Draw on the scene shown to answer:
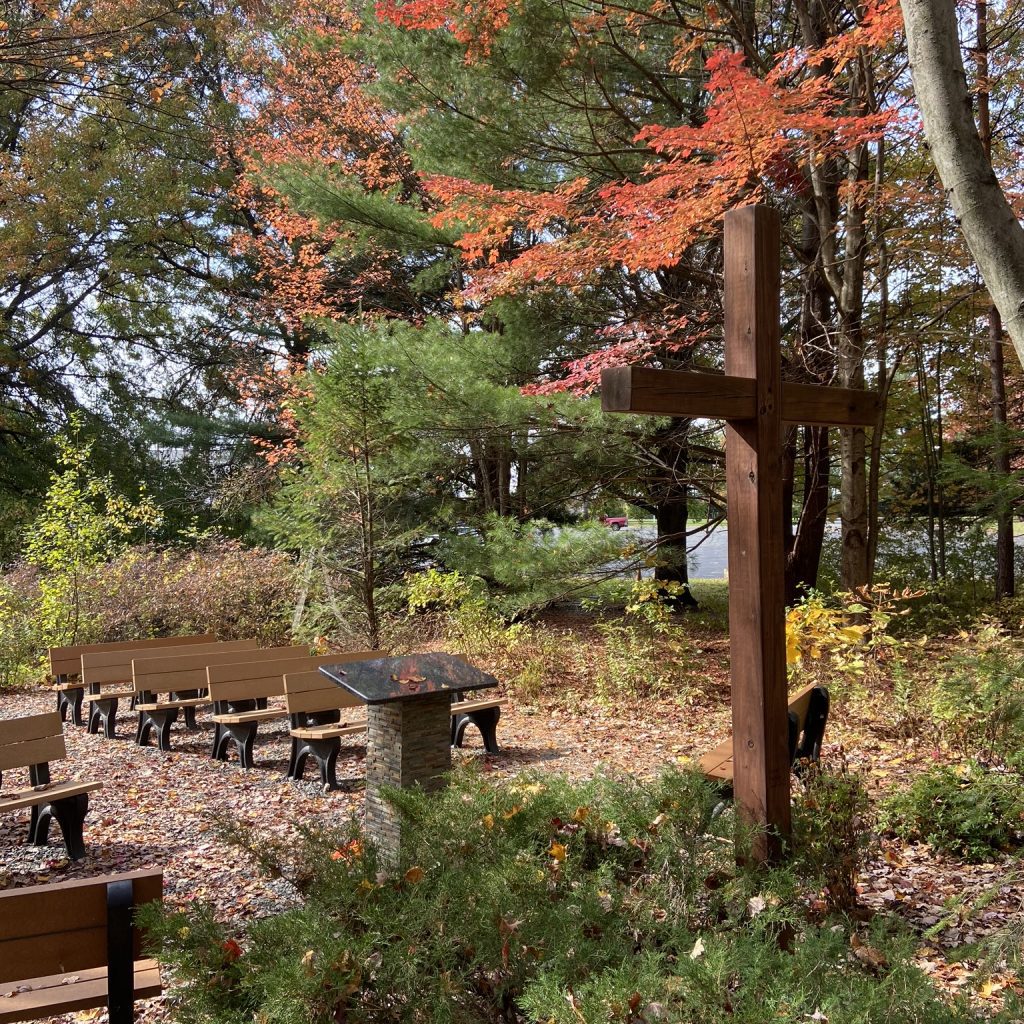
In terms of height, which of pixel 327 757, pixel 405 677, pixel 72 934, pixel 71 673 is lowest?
pixel 327 757

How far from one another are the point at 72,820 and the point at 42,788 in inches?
16.4

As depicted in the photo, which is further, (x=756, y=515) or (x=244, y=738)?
(x=244, y=738)

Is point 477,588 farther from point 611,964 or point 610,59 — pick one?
point 611,964

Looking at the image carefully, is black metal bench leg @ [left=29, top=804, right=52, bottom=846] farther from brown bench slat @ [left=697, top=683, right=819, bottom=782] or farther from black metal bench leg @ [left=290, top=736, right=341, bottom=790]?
brown bench slat @ [left=697, top=683, right=819, bottom=782]

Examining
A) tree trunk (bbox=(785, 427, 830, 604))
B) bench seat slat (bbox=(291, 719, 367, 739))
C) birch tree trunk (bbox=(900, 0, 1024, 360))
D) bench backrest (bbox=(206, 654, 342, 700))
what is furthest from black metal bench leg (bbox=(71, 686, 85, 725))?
birch tree trunk (bbox=(900, 0, 1024, 360))

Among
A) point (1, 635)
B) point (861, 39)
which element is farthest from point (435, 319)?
point (1, 635)

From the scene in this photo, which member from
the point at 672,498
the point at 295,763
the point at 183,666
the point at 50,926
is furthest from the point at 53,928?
the point at 672,498

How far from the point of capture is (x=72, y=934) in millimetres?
2439

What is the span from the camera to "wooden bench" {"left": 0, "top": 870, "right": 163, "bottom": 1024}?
7.73ft

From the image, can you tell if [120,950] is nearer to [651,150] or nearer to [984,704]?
[984,704]

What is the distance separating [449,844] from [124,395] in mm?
19887

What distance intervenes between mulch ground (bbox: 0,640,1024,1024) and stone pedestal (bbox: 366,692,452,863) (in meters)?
0.60

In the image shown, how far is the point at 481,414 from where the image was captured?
10.1 metres

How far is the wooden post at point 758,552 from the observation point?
3.36 metres
